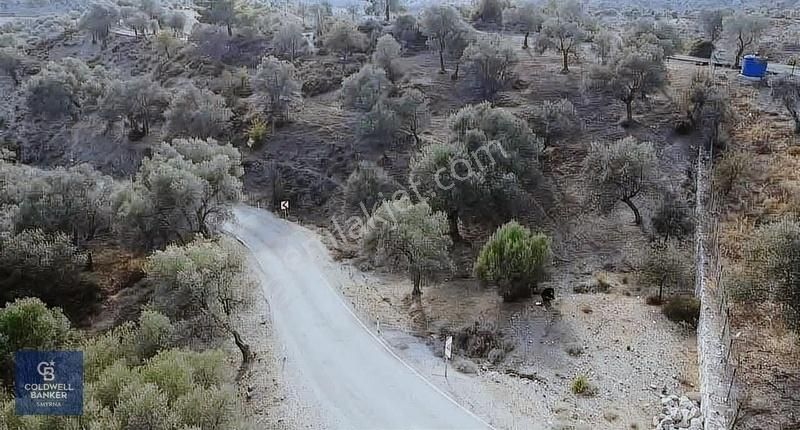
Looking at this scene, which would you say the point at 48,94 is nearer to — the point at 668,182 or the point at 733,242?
the point at 668,182

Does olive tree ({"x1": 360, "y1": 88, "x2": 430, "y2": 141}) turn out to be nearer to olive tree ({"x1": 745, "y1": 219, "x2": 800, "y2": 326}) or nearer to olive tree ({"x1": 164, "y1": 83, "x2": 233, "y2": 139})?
olive tree ({"x1": 164, "y1": 83, "x2": 233, "y2": 139})

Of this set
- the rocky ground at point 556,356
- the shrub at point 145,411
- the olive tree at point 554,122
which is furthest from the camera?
the olive tree at point 554,122

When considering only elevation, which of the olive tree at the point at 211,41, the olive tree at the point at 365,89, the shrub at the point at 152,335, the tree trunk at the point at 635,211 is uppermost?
the olive tree at the point at 211,41

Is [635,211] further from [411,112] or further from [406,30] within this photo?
[406,30]

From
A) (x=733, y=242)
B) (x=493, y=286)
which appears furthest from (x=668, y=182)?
(x=493, y=286)

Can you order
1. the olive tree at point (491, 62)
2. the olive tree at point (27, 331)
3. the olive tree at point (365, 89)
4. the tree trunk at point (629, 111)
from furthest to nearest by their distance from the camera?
the olive tree at point (491, 62) → the olive tree at point (365, 89) → the tree trunk at point (629, 111) → the olive tree at point (27, 331)

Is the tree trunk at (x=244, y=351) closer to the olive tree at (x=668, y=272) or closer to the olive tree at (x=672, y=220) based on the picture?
the olive tree at (x=668, y=272)

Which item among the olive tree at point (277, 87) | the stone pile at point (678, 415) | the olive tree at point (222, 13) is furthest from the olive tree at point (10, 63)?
the stone pile at point (678, 415)
